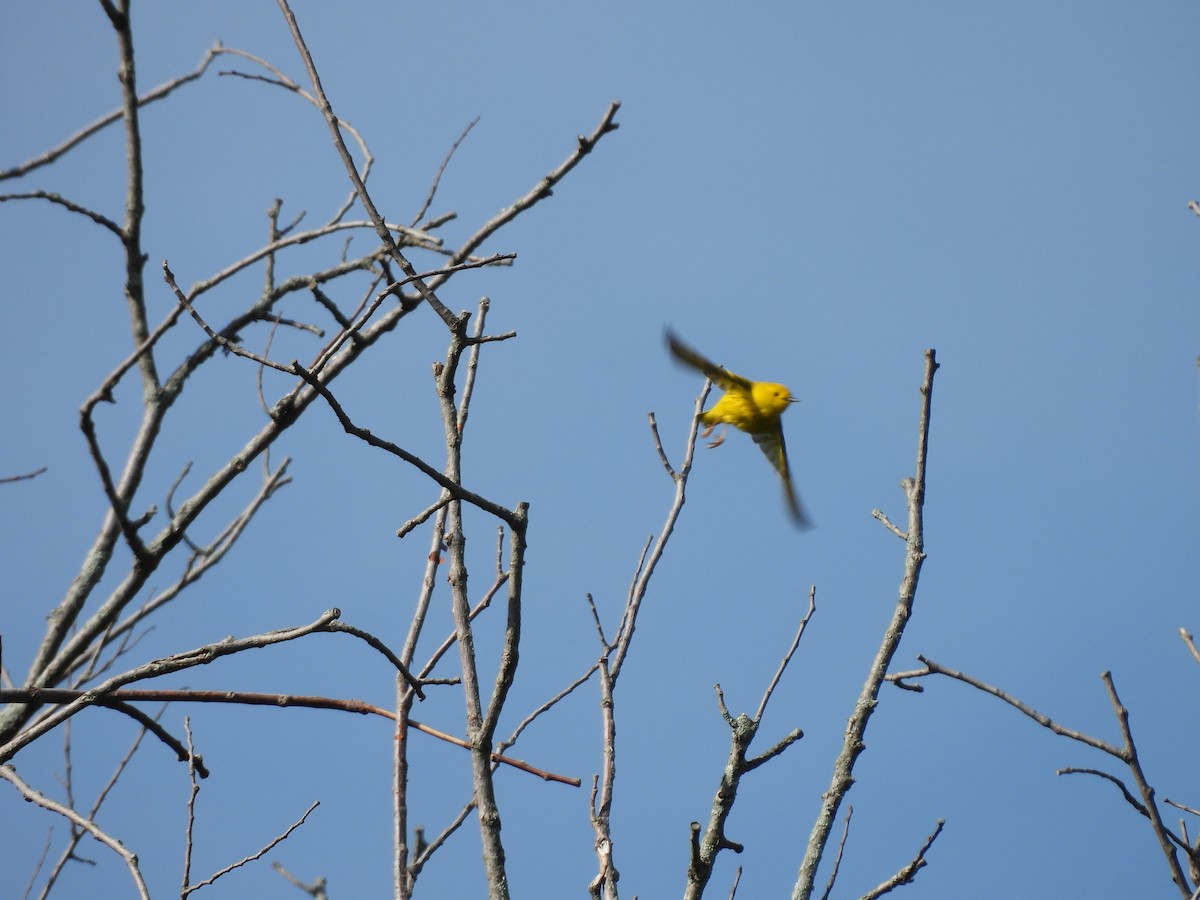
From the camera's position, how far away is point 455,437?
7.26 ft

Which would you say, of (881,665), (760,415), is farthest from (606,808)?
(760,415)

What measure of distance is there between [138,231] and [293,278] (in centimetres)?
82

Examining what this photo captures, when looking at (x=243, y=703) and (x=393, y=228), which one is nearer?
(x=243, y=703)

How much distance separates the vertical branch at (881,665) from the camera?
2.74m

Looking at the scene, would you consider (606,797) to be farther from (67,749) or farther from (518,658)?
(67,749)

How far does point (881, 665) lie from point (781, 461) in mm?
5058

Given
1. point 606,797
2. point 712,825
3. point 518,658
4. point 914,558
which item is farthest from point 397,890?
point 914,558

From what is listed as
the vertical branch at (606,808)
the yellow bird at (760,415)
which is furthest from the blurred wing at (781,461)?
the vertical branch at (606,808)

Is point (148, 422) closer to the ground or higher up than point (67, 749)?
higher up

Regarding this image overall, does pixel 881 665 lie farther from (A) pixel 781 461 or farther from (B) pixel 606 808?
(A) pixel 781 461

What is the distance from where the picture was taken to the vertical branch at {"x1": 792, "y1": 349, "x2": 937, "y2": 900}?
8.99 ft

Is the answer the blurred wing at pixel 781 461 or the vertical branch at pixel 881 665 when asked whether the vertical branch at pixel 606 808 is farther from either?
the blurred wing at pixel 781 461

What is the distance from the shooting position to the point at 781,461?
7.82 metres

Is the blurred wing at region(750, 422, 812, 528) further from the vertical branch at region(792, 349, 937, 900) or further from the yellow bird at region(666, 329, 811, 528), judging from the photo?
the vertical branch at region(792, 349, 937, 900)
